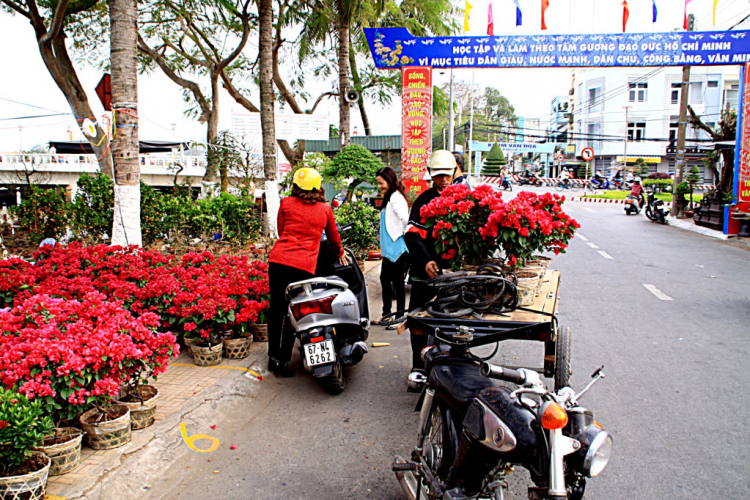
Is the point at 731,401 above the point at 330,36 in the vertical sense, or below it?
below

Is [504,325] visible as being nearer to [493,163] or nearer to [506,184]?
[506,184]

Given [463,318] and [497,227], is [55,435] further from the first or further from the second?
[497,227]

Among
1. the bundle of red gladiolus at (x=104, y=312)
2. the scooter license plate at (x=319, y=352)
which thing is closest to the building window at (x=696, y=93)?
the bundle of red gladiolus at (x=104, y=312)

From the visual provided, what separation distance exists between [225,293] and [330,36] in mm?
17902

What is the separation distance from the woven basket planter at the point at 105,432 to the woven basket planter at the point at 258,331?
2.29 m

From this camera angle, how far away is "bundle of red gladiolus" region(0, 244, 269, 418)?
309 centimetres

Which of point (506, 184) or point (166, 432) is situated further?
point (506, 184)

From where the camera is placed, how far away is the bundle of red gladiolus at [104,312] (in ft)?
10.1

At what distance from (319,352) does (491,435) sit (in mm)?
2429

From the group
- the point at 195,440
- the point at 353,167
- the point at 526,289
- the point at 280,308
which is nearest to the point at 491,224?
the point at 526,289

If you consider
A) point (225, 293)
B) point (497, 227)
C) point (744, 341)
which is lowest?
point (744, 341)

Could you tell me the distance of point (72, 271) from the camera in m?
5.60

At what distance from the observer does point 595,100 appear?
5547 cm

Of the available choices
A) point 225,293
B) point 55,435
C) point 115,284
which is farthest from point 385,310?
point 55,435
